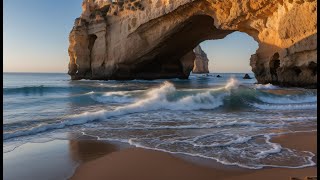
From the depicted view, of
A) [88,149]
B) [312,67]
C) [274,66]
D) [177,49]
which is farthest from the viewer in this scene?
[177,49]

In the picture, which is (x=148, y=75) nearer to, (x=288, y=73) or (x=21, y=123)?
(x=288, y=73)

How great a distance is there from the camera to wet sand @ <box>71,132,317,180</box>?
3.49m

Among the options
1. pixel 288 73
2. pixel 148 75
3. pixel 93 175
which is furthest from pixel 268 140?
pixel 148 75

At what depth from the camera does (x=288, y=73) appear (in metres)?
16.7

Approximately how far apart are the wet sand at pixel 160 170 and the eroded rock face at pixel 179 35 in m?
12.1

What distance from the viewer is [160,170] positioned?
3.77 meters

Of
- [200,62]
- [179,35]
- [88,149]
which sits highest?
[179,35]

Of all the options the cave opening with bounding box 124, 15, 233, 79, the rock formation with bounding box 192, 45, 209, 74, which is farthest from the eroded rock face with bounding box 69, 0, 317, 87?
the rock formation with bounding box 192, 45, 209, 74

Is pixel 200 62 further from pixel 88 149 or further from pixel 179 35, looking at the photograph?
pixel 88 149

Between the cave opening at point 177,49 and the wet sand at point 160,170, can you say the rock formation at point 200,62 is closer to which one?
the cave opening at point 177,49

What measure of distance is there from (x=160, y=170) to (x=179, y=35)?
21999mm

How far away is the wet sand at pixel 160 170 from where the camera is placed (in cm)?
349

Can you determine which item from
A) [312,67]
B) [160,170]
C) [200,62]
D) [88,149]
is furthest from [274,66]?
[200,62]

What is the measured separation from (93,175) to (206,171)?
1271mm
